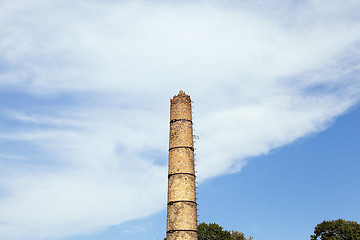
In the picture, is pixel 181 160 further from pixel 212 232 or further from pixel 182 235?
pixel 212 232

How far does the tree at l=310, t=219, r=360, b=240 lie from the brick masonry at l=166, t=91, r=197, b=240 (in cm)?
2078

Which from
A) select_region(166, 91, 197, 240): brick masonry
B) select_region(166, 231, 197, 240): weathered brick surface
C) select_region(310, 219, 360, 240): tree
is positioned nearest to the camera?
select_region(166, 231, 197, 240): weathered brick surface

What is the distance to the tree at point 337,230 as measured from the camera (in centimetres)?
4212

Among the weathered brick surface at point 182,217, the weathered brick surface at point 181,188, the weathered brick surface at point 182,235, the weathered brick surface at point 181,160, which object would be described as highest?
the weathered brick surface at point 181,160

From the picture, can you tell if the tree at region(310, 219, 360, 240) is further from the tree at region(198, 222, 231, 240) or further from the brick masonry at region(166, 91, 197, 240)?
the brick masonry at region(166, 91, 197, 240)

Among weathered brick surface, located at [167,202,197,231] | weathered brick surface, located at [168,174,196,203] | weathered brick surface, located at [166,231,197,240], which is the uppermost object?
weathered brick surface, located at [168,174,196,203]

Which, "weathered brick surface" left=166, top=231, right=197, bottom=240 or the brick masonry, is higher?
the brick masonry

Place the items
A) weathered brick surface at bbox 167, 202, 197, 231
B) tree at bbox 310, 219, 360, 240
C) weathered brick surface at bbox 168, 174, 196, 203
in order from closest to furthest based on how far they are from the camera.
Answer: weathered brick surface at bbox 167, 202, 197, 231 < weathered brick surface at bbox 168, 174, 196, 203 < tree at bbox 310, 219, 360, 240

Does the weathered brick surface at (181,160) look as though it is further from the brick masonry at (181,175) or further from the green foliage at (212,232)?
the green foliage at (212,232)

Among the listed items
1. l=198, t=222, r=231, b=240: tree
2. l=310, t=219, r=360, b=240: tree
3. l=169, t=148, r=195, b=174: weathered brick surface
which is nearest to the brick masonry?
l=169, t=148, r=195, b=174: weathered brick surface

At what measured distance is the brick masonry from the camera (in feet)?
97.7

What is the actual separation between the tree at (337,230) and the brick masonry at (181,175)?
818 inches

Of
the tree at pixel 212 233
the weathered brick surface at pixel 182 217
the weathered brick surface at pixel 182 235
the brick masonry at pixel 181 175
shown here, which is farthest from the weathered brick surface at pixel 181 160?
the tree at pixel 212 233

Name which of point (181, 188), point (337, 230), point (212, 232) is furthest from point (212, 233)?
point (181, 188)
